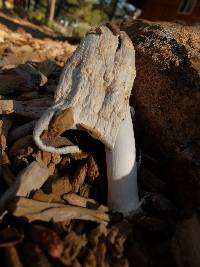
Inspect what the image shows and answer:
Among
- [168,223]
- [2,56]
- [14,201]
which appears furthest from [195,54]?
[2,56]

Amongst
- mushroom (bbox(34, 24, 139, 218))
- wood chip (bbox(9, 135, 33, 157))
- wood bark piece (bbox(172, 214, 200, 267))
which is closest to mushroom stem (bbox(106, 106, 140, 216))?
mushroom (bbox(34, 24, 139, 218))

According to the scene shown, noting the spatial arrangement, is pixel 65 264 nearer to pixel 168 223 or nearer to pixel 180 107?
pixel 168 223

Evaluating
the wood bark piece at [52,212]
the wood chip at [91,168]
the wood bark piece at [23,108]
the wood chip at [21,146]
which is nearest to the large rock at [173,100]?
the wood chip at [91,168]

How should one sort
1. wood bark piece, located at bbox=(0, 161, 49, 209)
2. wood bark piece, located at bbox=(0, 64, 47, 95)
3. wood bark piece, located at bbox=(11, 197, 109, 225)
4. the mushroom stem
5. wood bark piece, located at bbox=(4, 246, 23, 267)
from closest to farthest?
1. wood bark piece, located at bbox=(4, 246, 23, 267)
2. wood bark piece, located at bbox=(11, 197, 109, 225)
3. wood bark piece, located at bbox=(0, 161, 49, 209)
4. the mushroom stem
5. wood bark piece, located at bbox=(0, 64, 47, 95)

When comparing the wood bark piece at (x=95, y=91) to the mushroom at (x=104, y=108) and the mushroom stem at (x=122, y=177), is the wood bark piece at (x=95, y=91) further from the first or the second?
the mushroom stem at (x=122, y=177)

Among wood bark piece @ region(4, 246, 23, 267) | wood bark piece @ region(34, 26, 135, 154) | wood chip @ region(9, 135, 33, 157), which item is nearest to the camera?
wood bark piece @ region(4, 246, 23, 267)

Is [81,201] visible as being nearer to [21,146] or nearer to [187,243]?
[21,146]

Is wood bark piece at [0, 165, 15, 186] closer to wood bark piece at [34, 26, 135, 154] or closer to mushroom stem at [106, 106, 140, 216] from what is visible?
wood bark piece at [34, 26, 135, 154]
